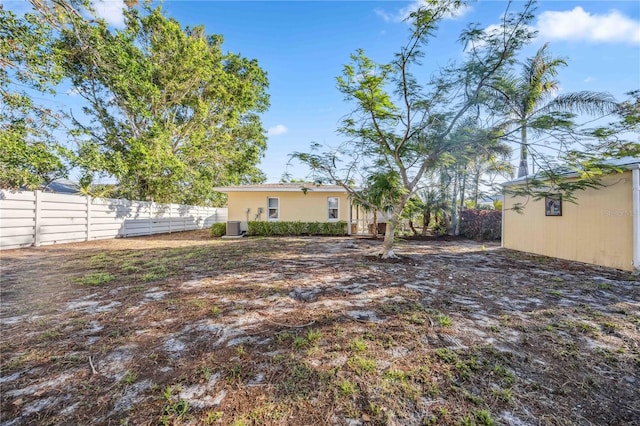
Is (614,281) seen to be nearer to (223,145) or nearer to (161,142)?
(161,142)

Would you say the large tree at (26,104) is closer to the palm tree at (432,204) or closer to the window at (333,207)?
the window at (333,207)

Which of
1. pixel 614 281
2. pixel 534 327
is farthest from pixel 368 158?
pixel 614 281

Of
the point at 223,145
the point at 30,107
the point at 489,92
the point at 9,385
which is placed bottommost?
the point at 9,385

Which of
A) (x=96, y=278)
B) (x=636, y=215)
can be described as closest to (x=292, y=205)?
(x=96, y=278)

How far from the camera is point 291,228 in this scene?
1311 cm

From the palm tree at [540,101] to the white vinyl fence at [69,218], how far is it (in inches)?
489

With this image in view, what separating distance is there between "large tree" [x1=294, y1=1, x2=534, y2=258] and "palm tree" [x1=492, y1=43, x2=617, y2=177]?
1.62 feet

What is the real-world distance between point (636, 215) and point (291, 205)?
11.7 meters

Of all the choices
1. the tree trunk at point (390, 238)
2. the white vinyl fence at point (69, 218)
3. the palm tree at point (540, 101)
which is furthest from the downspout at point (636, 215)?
the white vinyl fence at point (69, 218)

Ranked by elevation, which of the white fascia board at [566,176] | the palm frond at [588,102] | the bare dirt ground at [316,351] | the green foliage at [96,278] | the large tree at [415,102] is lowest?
the bare dirt ground at [316,351]

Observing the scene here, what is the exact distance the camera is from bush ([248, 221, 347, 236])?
1312cm

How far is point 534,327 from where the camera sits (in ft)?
9.62

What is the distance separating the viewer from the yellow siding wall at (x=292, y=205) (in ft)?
45.6

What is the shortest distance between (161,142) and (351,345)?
1365cm
